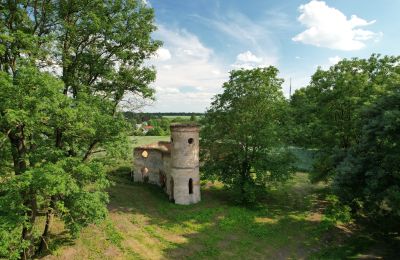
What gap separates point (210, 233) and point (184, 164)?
7.60 metres

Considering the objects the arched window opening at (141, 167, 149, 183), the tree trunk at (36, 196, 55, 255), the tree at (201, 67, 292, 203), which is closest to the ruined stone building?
the tree at (201, 67, 292, 203)

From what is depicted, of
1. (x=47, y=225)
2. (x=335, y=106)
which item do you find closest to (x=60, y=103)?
(x=47, y=225)

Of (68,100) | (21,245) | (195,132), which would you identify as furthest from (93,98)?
(195,132)

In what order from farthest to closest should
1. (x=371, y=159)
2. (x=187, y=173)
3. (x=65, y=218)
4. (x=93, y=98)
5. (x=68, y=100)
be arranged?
(x=187, y=173), (x=371, y=159), (x=93, y=98), (x=65, y=218), (x=68, y=100)

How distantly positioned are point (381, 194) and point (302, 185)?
2096 cm

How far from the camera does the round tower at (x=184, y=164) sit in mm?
30422

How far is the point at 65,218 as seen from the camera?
18469mm

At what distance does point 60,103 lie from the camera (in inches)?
671

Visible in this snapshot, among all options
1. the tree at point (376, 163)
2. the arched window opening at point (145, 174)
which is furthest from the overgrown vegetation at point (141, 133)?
the arched window opening at point (145, 174)

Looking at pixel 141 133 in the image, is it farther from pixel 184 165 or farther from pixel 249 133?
pixel 249 133

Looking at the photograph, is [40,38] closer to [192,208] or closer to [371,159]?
[192,208]

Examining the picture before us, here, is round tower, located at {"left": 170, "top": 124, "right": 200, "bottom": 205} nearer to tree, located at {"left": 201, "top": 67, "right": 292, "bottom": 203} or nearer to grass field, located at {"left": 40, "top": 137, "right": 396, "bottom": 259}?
grass field, located at {"left": 40, "top": 137, "right": 396, "bottom": 259}

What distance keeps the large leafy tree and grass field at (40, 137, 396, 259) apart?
3581mm

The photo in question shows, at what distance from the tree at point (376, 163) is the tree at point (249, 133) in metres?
8.28
